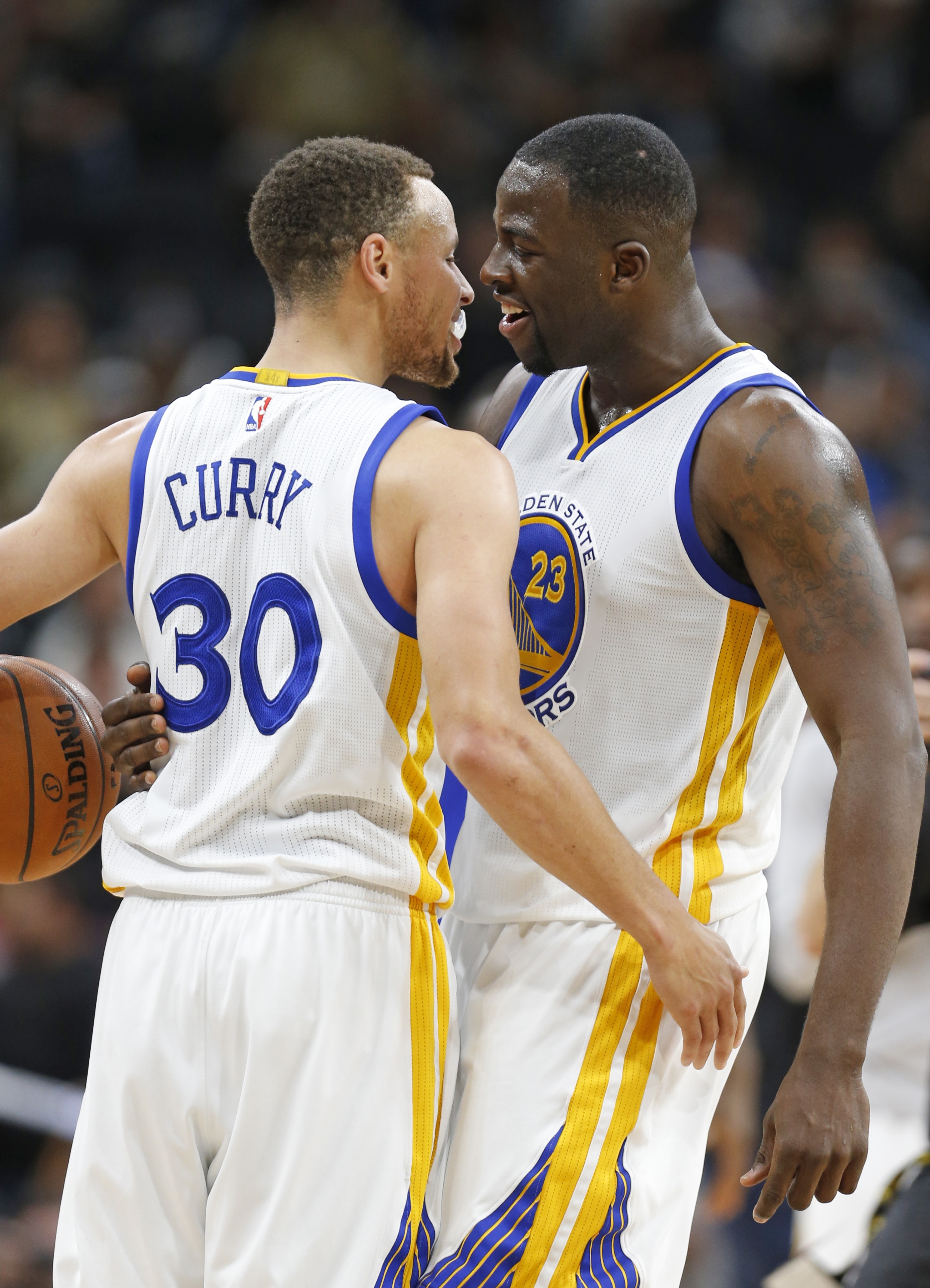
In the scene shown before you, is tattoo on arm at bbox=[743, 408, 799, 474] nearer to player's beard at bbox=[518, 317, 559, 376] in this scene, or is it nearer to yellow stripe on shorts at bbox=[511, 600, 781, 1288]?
yellow stripe on shorts at bbox=[511, 600, 781, 1288]

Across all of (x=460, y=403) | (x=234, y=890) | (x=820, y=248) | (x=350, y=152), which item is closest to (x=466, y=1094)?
(x=234, y=890)

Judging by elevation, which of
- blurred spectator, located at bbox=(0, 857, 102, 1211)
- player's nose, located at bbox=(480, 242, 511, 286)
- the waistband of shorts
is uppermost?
player's nose, located at bbox=(480, 242, 511, 286)

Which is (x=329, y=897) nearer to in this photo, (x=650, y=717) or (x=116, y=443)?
(x=650, y=717)

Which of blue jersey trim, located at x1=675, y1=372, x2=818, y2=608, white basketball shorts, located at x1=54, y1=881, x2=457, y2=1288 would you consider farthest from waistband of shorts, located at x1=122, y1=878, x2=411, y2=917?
blue jersey trim, located at x1=675, y1=372, x2=818, y2=608

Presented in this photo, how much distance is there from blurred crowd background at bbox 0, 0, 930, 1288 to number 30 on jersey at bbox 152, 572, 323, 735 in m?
4.04

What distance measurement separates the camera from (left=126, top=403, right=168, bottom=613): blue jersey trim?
2537mm

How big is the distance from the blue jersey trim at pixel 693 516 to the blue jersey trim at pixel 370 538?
503 mm

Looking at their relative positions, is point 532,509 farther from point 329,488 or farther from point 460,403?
point 460,403

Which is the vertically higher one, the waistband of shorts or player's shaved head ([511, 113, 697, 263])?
player's shaved head ([511, 113, 697, 263])

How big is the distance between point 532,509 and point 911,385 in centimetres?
628

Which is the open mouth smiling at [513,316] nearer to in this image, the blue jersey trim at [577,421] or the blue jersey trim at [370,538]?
the blue jersey trim at [577,421]

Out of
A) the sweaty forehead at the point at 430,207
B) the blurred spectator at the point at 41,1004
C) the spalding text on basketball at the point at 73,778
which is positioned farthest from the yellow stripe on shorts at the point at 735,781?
the blurred spectator at the point at 41,1004

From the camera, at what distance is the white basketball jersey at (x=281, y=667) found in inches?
92.0

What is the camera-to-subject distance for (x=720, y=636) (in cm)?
257
